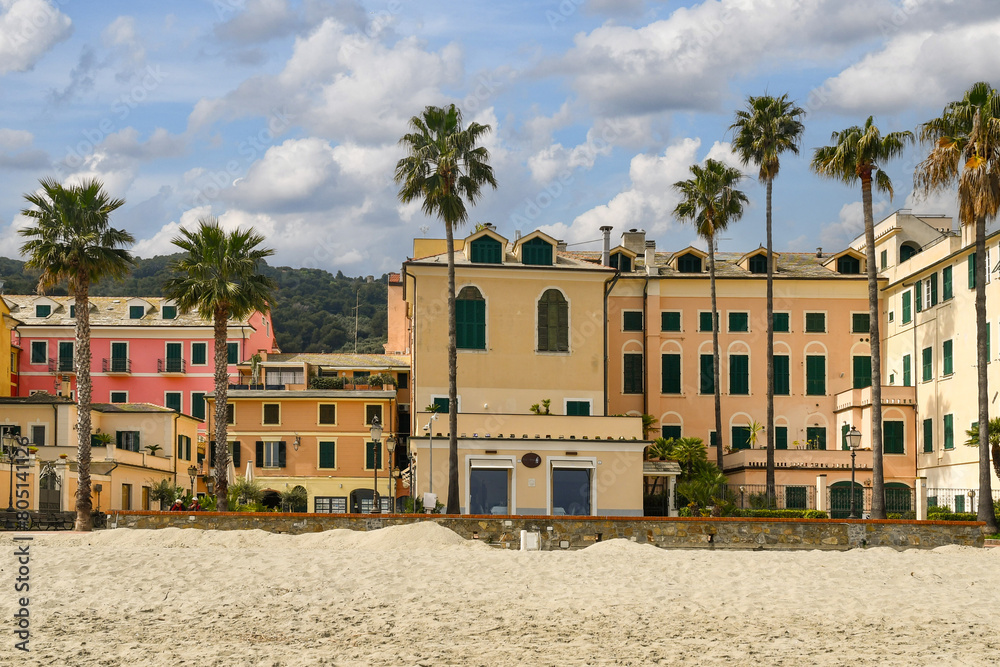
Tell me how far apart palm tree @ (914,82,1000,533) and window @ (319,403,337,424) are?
2991 centimetres

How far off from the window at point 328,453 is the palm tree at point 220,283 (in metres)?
15.6

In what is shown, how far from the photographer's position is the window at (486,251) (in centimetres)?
4500

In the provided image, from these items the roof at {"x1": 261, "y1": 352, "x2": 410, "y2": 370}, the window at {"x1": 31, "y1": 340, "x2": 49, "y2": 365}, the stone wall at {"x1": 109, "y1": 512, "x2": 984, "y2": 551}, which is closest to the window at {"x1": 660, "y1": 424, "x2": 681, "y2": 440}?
the roof at {"x1": 261, "y1": 352, "x2": 410, "y2": 370}

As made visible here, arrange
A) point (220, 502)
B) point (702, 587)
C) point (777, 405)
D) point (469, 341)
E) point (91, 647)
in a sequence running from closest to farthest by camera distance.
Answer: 1. point (91, 647)
2. point (702, 587)
3. point (220, 502)
4. point (469, 341)
5. point (777, 405)

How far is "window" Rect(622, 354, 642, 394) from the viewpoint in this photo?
164ft

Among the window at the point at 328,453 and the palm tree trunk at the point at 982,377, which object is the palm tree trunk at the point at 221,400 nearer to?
the window at the point at 328,453

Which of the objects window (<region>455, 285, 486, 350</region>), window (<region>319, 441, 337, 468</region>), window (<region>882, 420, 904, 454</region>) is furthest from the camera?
window (<region>319, 441, 337, 468</region>)

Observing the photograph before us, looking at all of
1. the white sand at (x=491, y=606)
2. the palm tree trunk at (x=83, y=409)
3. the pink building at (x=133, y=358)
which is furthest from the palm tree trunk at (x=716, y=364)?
the pink building at (x=133, y=358)

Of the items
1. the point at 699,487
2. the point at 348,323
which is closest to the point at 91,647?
the point at 699,487

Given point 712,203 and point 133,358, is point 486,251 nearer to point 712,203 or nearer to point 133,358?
point 712,203

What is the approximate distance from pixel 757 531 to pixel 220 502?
16691 mm

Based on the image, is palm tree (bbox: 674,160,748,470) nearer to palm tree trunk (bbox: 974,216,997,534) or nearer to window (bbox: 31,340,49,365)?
palm tree trunk (bbox: 974,216,997,534)

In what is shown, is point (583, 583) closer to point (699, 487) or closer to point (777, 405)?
point (699, 487)

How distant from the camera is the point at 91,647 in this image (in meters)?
15.3
